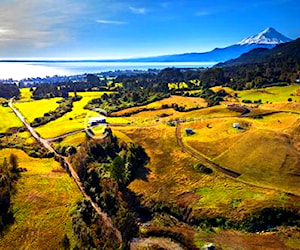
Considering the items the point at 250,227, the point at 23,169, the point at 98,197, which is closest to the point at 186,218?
the point at 250,227

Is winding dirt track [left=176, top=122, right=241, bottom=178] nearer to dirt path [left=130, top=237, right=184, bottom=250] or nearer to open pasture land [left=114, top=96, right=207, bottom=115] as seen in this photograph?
dirt path [left=130, top=237, right=184, bottom=250]

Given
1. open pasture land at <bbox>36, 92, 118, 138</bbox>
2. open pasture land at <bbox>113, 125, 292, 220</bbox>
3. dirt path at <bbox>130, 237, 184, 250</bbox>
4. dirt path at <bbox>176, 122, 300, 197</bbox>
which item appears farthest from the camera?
open pasture land at <bbox>36, 92, 118, 138</bbox>

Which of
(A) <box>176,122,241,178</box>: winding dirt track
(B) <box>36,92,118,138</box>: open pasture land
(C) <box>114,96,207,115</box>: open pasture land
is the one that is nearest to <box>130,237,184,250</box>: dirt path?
(A) <box>176,122,241,178</box>: winding dirt track

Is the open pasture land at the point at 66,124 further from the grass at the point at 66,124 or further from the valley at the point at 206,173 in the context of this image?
the valley at the point at 206,173

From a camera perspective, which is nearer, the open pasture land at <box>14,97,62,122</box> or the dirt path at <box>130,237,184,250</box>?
the dirt path at <box>130,237,184,250</box>

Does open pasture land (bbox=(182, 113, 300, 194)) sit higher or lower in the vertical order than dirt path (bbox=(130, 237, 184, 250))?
higher

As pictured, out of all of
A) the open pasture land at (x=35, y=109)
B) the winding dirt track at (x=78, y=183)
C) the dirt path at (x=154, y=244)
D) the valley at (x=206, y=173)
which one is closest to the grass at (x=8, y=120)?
the open pasture land at (x=35, y=109)

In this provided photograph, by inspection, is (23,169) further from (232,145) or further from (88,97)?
(88,97)
